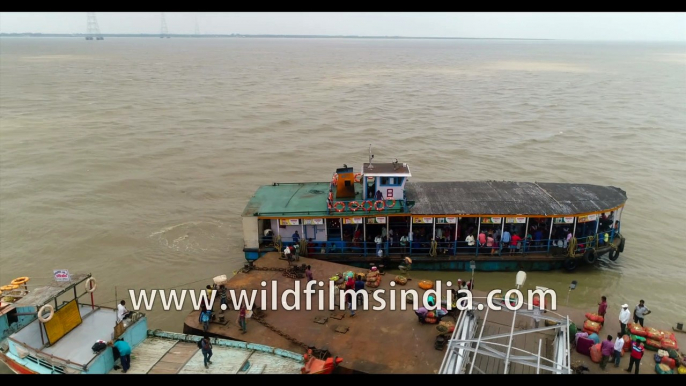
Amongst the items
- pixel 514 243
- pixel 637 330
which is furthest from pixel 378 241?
pixel 637 330

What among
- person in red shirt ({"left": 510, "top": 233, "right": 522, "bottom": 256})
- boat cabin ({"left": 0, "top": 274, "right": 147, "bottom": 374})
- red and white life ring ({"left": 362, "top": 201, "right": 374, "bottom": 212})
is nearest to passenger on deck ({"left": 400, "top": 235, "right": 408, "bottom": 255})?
red and white life ring ({"left": 362, "top": 201, "right": 374, "bottom": 212})

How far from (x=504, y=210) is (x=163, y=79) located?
269ft

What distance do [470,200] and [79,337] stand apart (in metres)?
16.0

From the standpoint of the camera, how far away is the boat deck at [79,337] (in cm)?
1402

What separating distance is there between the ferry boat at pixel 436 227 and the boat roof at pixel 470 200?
0.15ft

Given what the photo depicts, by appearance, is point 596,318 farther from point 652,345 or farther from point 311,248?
point 311,248

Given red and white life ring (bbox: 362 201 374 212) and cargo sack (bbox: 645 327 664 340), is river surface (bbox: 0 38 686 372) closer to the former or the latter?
red and white life ring (bbox: 362 201 374 212)

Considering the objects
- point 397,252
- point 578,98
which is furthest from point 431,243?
point 578,98

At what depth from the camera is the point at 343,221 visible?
70.1 feet

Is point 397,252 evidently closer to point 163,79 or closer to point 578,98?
point 578,98

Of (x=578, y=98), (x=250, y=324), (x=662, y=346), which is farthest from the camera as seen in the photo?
(x=578, y=98)

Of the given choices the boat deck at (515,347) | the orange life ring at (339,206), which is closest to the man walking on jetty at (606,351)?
the boat deck at (515,347)

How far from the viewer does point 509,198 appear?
2222 cm

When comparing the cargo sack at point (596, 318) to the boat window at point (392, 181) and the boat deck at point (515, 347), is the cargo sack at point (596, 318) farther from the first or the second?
the boat window at point (392, 181)
